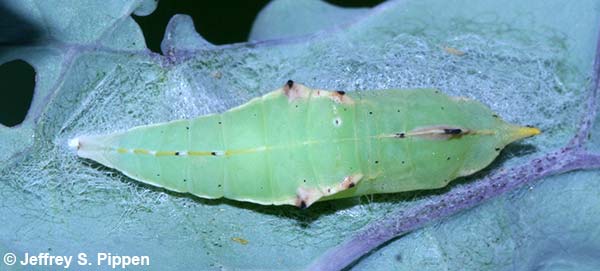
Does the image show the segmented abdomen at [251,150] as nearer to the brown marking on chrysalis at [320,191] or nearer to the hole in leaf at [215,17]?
the brown marking on chrysalis at [320,191]

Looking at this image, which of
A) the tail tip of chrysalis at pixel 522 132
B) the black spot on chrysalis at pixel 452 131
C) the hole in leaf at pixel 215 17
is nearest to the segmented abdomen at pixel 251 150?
the black spot on chrysalis at pixel 452 131

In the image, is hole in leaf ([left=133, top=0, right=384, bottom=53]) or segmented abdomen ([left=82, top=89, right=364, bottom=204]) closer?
segmented abdomen ([left=82, top=89, right=364, bottom=204])

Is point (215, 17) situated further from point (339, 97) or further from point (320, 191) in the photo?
point (320, 191)

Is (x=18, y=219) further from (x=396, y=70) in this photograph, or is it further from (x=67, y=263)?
(x=396, y=70)

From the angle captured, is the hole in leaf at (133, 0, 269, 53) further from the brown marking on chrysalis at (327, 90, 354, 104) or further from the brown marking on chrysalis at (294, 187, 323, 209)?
the brown marking on chrysalis at (294, 187, 323, 209)

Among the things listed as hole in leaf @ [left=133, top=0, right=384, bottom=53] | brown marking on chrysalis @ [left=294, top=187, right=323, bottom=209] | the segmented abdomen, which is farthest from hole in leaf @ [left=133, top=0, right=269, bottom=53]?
brown marking on chrysalis @ [left=294, top=187, right=323, bottom=209]

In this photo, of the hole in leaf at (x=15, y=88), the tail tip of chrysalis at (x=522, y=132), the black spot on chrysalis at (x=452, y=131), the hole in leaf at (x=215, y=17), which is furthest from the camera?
the hole in leaf at (x=215, y=17)

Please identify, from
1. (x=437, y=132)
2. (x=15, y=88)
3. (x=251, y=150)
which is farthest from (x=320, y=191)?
(x=15, y=88)

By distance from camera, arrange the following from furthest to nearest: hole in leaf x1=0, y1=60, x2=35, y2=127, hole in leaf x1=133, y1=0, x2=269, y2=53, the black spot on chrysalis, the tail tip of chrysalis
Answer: hole in leaf x1=133, y1=0, x2=269, y2=53 → hole in leaf x1=0, y1=60, x2=35, y2=127 → the tail tip of chrysalis → the black spot on chrysalis

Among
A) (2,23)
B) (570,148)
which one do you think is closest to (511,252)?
(570,148)
